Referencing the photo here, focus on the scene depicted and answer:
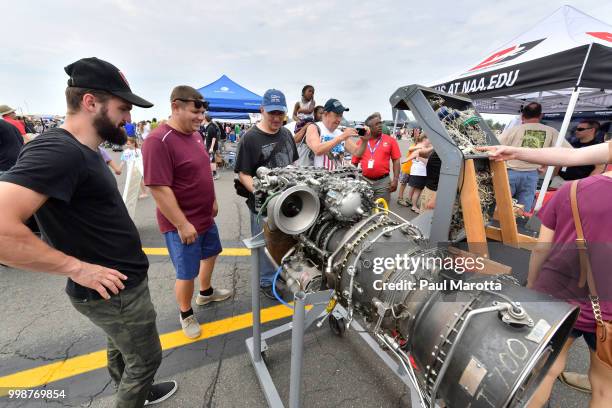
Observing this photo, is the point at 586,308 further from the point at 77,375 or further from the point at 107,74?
the point at 77,375

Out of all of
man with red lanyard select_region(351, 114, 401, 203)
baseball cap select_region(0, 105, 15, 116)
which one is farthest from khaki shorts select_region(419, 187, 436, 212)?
baseball cap select_region(0, 105, 15, 116)

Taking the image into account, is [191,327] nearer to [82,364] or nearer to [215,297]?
[215,297]

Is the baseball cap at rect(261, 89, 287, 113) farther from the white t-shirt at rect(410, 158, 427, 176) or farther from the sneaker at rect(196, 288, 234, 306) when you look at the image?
the white t-shirt at rect(410, 158, 427, 176)

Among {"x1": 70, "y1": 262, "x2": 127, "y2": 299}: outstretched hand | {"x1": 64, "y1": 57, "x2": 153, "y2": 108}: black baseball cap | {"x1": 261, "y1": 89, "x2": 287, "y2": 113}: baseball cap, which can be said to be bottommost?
{"x1": 70, "y1": 262, "x2": 127, "y2": 299}: outstretched hand

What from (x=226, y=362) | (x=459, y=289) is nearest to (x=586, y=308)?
(x=459, y=289)

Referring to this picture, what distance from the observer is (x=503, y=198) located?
5.50 ft

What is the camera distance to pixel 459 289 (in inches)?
43.0

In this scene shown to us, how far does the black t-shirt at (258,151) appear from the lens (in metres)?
2.65

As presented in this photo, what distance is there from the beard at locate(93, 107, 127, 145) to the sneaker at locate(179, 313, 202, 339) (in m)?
1.83

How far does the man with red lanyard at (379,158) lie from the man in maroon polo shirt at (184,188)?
2.82 meters

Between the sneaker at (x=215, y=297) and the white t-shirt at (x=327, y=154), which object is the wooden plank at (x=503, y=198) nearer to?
the white t-shirt at (x=327, y=154)

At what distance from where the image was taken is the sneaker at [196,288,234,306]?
2.98m

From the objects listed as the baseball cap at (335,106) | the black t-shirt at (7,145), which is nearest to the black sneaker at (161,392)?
the baseball cap at (335,106)

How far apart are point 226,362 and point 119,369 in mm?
796
